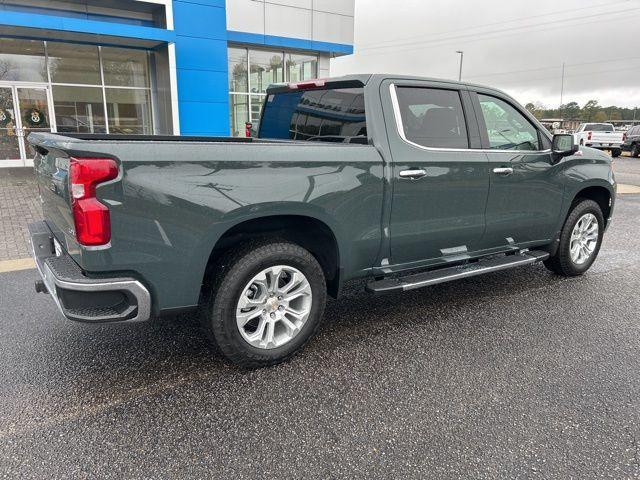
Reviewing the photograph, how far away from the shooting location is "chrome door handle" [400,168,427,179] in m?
3.53

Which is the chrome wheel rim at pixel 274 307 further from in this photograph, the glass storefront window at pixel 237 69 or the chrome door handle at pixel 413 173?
the glass storefront window at pixel 237 69

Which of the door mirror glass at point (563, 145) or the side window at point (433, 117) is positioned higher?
the side window at point (433, 117)

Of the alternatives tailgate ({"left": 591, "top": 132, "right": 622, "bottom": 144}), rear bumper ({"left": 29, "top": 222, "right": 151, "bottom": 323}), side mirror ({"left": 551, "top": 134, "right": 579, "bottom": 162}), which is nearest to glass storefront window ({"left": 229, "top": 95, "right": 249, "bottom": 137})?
side mirror ({"left": 551, "top": 134, "right": 579, "bottom": 162})

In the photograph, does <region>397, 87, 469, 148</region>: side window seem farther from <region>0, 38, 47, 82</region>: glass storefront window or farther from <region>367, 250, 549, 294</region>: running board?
→ <region>0, 38, 47, 82</region>: glass storefront window

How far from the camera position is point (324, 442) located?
8.27 feet

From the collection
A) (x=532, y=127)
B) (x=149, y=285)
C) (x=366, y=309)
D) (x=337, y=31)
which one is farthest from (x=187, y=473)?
(x=337, y=31)

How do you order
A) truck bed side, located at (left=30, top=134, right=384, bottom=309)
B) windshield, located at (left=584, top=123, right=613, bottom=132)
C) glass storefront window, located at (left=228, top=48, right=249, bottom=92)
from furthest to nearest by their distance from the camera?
windshield, located at (left=584, top=123, right=613, bottom=132)
glass storefront window, located at (left=228, top=48, right=249, bottom=92)
truck bed side, located at (left=30, top=134, right=384, bottom=309)

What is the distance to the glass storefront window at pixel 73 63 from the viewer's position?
47.7ft

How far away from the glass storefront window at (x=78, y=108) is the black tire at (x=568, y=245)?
47.4 ft

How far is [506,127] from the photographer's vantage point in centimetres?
443

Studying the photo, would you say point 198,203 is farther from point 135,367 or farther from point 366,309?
point 366,309

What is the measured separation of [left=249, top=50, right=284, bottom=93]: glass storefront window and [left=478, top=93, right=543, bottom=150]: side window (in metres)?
14.4

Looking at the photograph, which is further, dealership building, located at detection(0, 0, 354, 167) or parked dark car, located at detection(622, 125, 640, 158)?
parked dark car, located at detection(622, 125, 640, 158)

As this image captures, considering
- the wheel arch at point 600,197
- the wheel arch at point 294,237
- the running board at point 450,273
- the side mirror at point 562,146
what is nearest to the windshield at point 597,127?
the wheel arch at point 600,197
